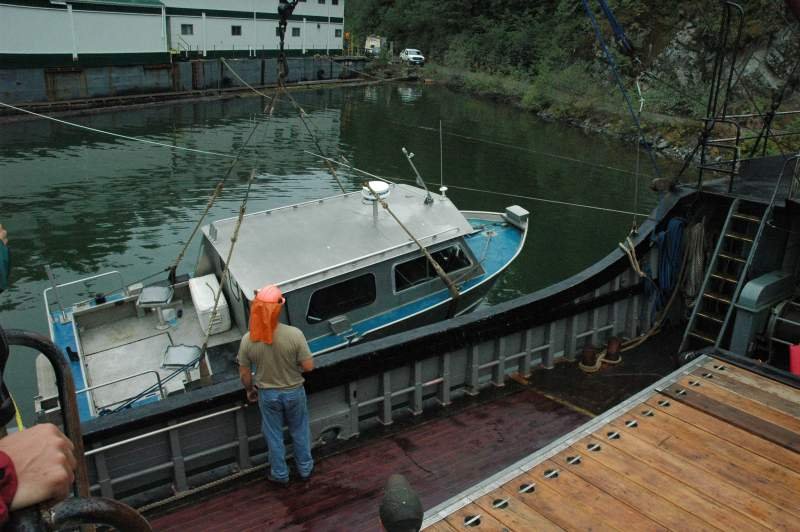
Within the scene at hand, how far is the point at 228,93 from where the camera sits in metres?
44.3

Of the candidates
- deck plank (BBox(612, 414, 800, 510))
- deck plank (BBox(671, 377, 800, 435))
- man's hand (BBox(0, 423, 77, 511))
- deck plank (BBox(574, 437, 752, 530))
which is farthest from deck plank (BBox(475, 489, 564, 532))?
man's hand (BBox(0, 423, 77, 511))

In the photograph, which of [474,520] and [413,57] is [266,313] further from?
[413,57]

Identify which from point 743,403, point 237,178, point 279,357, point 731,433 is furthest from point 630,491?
point 237,178

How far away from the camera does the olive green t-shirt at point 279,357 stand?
214 inches

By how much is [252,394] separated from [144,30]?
41359 millimetres

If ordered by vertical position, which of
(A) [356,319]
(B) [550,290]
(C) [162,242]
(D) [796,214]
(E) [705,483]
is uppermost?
(D) [796,214]

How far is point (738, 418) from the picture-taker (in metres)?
5.79

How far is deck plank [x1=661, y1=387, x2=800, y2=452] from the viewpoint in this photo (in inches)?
216

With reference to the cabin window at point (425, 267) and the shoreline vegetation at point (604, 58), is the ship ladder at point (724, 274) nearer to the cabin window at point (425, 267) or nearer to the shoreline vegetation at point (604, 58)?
the cabin window at point (425, 267)

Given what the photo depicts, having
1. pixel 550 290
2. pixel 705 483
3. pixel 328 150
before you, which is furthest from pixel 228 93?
pixel 705 483

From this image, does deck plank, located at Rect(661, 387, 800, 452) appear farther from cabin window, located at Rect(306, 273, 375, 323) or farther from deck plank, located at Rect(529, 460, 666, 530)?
cabin window, located at Rect(306, 273, 375, 323)

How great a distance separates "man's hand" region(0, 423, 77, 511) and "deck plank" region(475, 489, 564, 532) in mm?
3396

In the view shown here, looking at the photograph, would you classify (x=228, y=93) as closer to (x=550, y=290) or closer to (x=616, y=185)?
(x=616, y=185)

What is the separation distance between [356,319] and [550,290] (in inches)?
137
